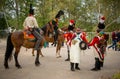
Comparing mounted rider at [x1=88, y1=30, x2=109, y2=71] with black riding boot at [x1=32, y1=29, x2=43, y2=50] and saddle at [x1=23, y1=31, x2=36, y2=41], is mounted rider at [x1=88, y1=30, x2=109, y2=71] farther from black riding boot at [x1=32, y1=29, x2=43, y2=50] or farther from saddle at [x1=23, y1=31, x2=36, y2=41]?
saddle at [x1=23, y1=31, x2=36, y2=41]

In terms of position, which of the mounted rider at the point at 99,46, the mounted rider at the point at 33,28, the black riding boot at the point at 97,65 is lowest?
the black riding boot at the point at 97,65

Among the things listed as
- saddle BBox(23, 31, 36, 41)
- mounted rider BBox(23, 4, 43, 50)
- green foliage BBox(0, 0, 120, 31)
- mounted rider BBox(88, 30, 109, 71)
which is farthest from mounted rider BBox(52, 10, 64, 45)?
green foliage BBox(0, 0, 120, 31)

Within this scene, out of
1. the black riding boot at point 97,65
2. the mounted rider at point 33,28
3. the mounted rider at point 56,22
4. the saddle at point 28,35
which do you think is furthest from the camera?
the mounted rider at point 56,22

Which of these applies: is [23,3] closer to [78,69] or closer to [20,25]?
[20,25]

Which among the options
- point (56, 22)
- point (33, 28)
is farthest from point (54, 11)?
point (33, 28)

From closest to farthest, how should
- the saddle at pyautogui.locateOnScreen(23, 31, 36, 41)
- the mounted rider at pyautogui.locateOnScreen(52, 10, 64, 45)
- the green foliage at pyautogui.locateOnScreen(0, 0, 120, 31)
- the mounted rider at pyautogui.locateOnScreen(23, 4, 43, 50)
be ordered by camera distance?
the saddle at pyautogui.locateOnScreen(23, 31, 36, 41)
the mounted rider at pyautogui.locateOnScreen(23, 4, 43, 50)
the mounted rider at pyautogui.locateOnScreen(52, 10, 64, 45)
the green foliage at pyautogui.locateOnScreen(0, 0, 120, 31)

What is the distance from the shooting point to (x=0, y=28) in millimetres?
47281

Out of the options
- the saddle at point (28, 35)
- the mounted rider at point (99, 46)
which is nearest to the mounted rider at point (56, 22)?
the saddle at point (28, 35)

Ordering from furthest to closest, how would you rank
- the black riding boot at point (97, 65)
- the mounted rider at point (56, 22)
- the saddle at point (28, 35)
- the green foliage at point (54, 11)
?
the green foliage at point (54, 11) → the mounted rider at point (56, 22) → the saddle at point (28, 35) → the black riding boot at point (97, 65)

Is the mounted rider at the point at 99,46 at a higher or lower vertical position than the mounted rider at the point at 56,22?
lower

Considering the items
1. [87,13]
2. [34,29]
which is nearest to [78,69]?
[34,29]

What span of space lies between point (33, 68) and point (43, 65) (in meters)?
1.08

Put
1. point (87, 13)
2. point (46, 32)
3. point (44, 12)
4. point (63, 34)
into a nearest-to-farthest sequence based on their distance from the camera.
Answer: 1. point (46, 32)
2. point (63, 34)
3. point (44, 12)
4. point (87, 13)

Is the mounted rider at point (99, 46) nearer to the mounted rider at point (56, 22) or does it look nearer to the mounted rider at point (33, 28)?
the mounted rider at point (33, 28)
